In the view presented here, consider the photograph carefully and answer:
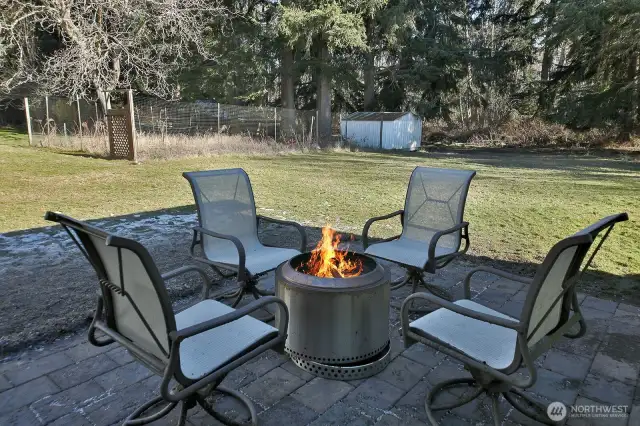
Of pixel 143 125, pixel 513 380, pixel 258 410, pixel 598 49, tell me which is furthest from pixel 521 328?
pixel 598 49

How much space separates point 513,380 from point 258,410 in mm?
1219

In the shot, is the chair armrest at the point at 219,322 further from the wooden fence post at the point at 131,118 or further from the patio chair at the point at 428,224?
the wooden fence post at the point at 131,118

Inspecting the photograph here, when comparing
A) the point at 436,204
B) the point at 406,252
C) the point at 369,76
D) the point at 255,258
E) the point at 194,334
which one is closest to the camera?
the point at 194,334

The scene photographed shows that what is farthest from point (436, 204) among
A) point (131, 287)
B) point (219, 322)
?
point (131, 287)

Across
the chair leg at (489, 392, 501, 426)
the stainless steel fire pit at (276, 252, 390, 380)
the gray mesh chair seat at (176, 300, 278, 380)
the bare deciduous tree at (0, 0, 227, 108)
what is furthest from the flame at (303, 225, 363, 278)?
the bare deciduous tree at (0, 0, 227, 108)

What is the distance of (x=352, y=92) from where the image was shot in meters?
24.9

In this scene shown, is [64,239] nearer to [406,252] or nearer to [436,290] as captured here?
[406,252]

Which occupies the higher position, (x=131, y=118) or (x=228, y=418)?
(x=131, y=118)

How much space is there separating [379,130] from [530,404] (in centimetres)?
1977

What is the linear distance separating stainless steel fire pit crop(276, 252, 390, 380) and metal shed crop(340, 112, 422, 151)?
19.2 m

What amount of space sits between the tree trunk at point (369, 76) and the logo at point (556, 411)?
2134 centimetres

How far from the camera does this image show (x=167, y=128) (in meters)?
14.8

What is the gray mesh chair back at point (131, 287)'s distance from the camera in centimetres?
151

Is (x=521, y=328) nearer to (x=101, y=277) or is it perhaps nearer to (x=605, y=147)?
(x=101, y=277)
